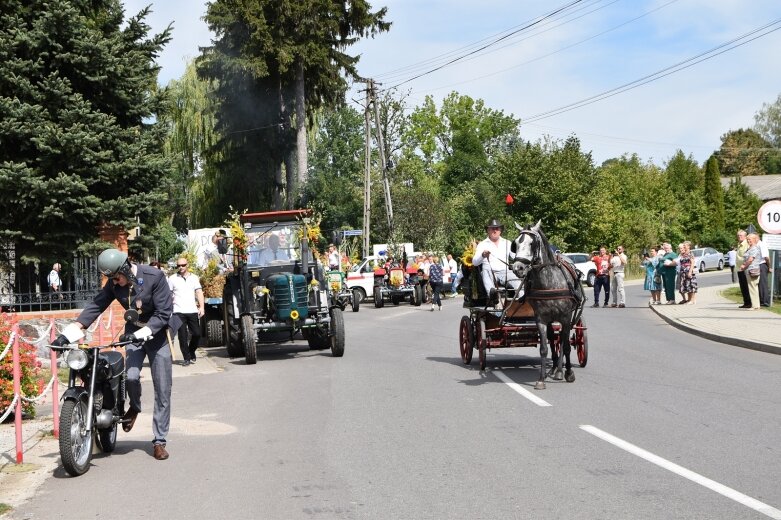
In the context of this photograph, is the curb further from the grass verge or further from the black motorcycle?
the black motorcycle

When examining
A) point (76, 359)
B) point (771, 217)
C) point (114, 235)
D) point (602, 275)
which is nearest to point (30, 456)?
point (76, 359)

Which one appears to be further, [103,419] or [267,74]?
[267,74]

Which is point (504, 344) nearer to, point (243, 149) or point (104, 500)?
point (104, 500)

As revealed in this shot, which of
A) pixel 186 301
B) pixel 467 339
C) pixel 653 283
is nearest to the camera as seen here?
pixel 467 339

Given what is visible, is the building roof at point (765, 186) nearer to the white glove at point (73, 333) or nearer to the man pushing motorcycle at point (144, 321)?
the man pushing motorcycle at point (144, 321)

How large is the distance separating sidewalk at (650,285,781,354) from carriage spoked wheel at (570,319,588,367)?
165 inches

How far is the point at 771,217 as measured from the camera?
71.5 feet

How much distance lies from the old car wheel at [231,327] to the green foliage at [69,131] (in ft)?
7.68

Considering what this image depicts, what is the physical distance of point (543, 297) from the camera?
1177 cm

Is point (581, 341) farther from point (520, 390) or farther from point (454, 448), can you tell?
point (454, 448)

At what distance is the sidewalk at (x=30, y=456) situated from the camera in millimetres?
7297

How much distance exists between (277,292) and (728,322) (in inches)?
422

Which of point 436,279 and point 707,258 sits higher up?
point 707,258

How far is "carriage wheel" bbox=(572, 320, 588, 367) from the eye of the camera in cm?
1302
